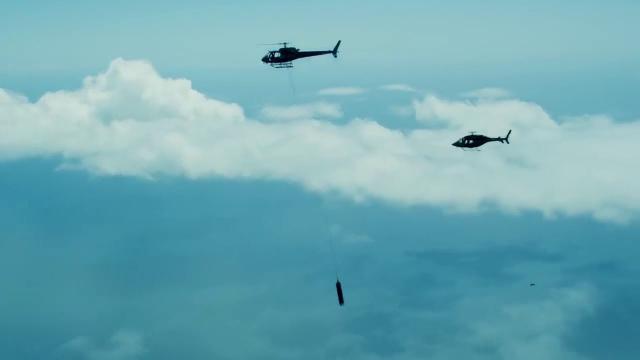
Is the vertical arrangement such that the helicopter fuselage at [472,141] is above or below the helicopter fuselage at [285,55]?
below

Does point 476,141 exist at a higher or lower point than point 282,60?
lower

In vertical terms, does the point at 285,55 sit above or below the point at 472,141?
above

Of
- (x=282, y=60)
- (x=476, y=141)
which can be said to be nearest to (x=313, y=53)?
(x=282, y=60)

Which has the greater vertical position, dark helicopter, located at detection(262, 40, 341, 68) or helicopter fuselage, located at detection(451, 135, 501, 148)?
dark helicopter, located at detection(262, 40, 341, 68)

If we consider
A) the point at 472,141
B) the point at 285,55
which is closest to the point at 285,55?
the point at 285,55

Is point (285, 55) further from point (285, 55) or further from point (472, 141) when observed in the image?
point (472, 141)

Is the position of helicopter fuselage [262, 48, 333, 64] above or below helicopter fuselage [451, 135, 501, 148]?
above

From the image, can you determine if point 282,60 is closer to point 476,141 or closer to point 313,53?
point 313,53

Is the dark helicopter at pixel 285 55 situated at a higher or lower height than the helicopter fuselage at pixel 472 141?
higher
